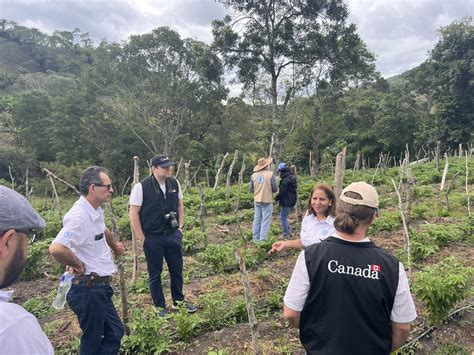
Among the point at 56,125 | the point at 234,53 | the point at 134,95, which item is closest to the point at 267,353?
the point at 234,53

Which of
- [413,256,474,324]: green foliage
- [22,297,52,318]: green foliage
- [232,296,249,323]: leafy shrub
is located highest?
[413,256,474,324]: green foliage

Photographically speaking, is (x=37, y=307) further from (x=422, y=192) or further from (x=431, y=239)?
(x=422, y=192)

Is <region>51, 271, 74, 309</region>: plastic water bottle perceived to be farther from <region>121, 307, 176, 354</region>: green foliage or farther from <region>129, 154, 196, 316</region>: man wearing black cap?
<region>129, 154, 196, 316</region>: man wearing black cap

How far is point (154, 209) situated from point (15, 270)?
9.93 feet

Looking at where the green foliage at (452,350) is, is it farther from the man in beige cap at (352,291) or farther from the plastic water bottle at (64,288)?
the plastic water bottle at (64,288)

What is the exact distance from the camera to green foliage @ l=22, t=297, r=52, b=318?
5334mm

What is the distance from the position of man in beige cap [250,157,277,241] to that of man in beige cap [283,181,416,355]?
5.33 meters

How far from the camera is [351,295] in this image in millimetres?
1812

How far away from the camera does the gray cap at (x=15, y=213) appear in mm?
1189

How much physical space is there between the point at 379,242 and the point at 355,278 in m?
6.46

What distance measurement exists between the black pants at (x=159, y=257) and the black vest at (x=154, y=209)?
10 cm

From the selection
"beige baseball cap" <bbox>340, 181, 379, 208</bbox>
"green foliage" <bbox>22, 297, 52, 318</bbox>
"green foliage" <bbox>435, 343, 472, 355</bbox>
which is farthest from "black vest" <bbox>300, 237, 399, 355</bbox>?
"green foliage" <bbox>22, 297, 52, 318</bbox>

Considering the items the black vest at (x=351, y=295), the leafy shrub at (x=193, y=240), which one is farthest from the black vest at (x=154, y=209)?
the leafy shrub at (x=193, y=240)

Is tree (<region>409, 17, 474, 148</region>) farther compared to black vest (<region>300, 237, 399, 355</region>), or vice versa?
tree (<region>409, 17, 474, 148</region>)
